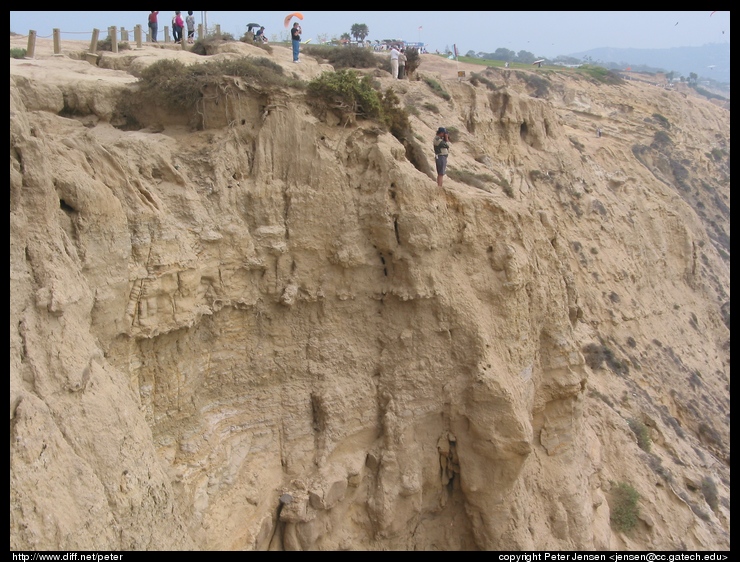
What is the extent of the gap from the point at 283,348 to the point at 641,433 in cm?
1024

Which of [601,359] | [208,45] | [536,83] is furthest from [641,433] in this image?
[536,83]

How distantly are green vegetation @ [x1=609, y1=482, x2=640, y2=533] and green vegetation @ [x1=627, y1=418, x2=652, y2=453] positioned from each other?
1937 mm

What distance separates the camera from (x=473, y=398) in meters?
10.1

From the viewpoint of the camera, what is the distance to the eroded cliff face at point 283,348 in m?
6.36

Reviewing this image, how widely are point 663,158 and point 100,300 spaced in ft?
121

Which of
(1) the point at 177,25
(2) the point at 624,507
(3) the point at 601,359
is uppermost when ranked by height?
(1) the point at 177,25

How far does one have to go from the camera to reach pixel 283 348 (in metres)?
9.67

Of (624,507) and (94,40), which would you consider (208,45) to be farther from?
(624,507)

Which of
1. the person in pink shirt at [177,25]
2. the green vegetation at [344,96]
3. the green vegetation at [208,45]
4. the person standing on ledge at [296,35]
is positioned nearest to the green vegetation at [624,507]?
the green vegetation at [344,96]

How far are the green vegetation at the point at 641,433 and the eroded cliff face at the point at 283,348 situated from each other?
17.6 inches

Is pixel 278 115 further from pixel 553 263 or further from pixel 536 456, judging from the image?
pixel 536 456

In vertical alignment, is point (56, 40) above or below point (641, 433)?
above

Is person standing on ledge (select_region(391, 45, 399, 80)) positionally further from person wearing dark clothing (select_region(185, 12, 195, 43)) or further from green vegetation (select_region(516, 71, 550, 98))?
green vegetation (select_region(516, 71, 550, 98))

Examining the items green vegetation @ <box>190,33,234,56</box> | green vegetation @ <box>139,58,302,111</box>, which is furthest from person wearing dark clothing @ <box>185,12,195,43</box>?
green vegetation @ <box>139,58,302,111</box>
